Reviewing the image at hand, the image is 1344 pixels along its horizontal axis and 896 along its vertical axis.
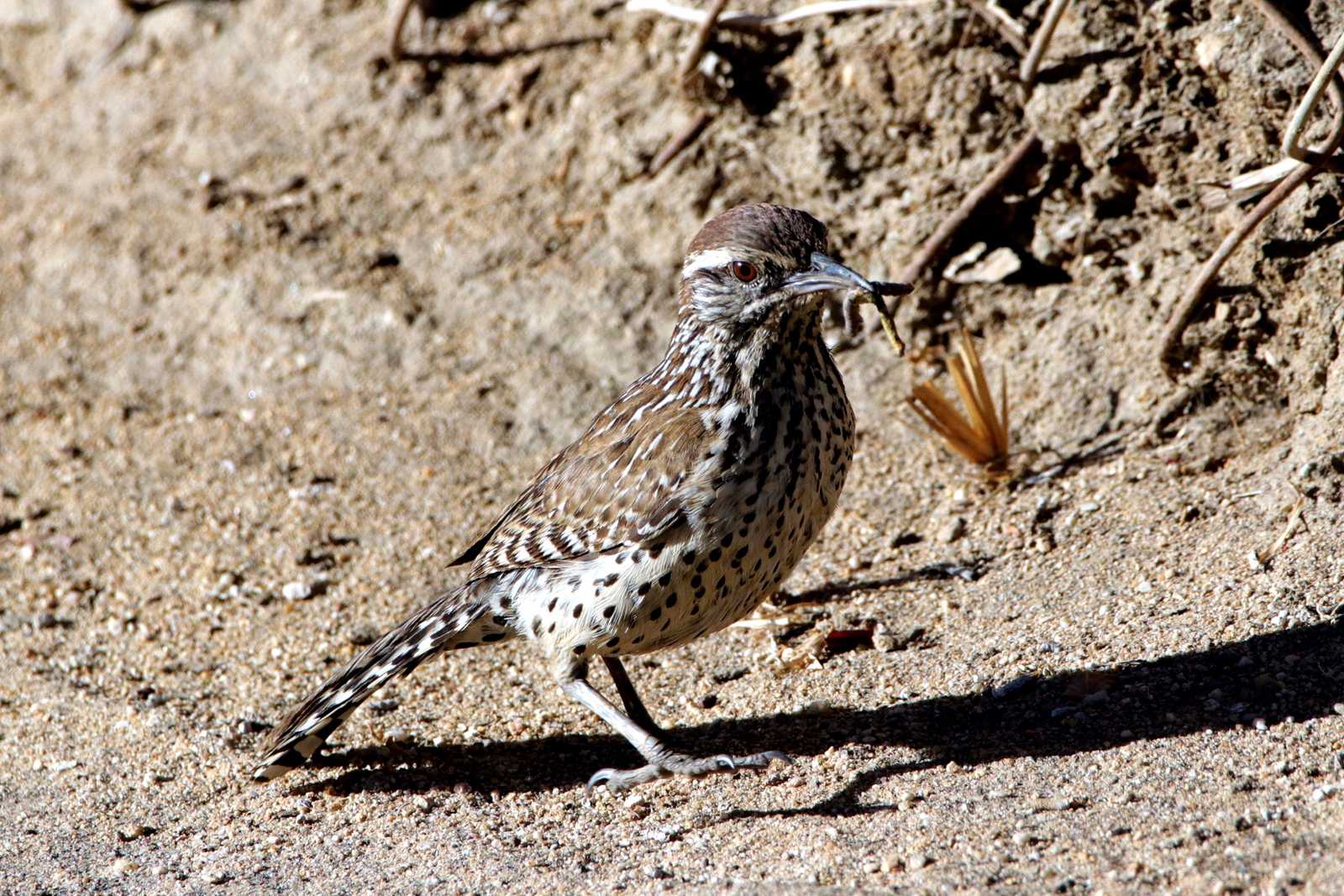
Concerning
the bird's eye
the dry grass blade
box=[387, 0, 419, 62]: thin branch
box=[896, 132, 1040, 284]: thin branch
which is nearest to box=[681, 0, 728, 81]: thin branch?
box=[896, 132, 1040, 284]: thin branch

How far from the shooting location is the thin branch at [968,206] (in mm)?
5789

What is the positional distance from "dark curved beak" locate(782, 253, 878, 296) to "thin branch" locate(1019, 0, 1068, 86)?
1614 mm

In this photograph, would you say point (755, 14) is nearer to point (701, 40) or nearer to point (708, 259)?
point (701, 40)

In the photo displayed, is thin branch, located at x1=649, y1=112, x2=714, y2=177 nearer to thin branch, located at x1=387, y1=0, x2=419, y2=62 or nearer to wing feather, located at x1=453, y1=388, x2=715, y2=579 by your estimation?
thin branch, located at x1=387, y1=0, x2=419, y2=62

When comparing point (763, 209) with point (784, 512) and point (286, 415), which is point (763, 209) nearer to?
point (784, 512)

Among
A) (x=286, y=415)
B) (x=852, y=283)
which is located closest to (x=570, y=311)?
(x=286, y=415)

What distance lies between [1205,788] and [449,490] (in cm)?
339

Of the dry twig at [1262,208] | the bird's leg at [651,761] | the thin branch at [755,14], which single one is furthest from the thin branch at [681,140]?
the bird's leg at [651,761]

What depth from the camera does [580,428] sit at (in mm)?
6281

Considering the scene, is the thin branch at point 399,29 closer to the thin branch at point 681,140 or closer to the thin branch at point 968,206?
the thin branch at point 681,140

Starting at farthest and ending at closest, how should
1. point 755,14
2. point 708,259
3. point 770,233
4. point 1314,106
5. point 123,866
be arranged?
point 755,14 < point 1314,106 < point 708,259 < point 770,233 < point 123,866

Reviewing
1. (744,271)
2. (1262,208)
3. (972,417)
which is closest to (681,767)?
(744,271)

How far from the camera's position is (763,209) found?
4.42m

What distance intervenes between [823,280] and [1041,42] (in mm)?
1760
